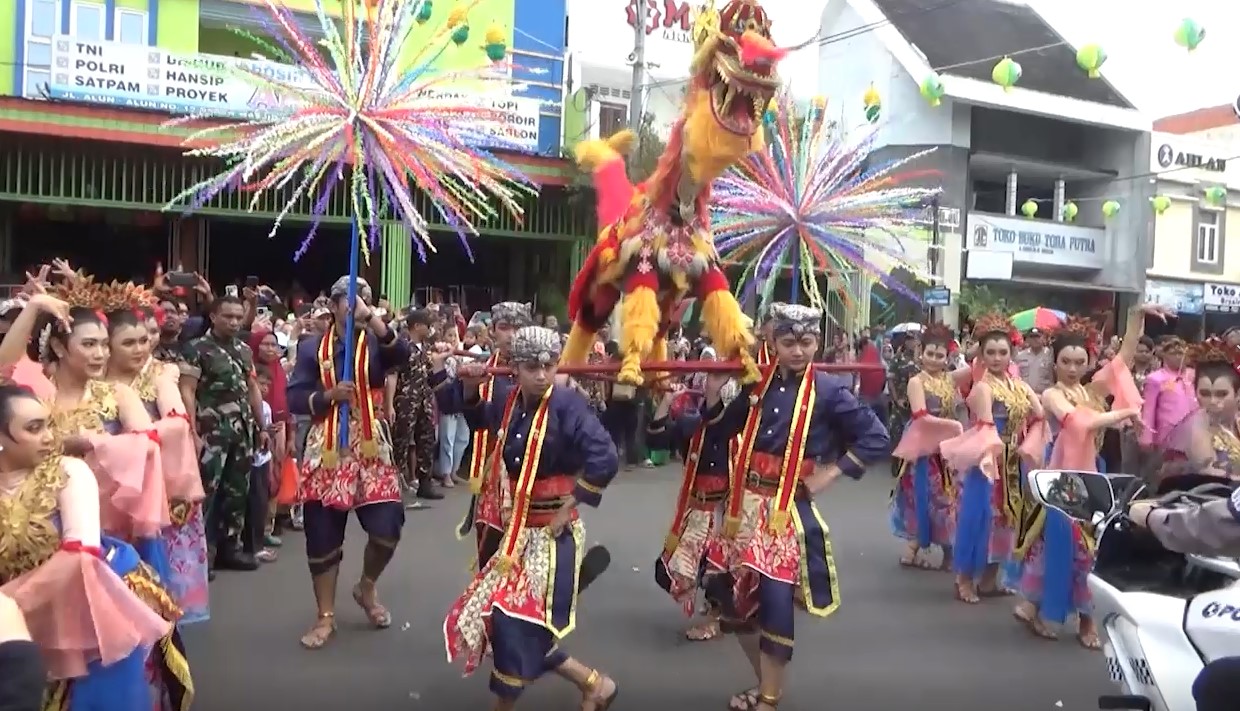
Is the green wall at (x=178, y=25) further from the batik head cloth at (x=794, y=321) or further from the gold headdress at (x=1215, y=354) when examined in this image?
the gold headdress at (x=1215, y=354)

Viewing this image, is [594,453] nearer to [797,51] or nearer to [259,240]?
[797,51]

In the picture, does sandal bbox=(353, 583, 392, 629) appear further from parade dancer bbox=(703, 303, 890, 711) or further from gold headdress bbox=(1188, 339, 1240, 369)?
gold headdress bbox=(1188, 339, 1240, 369)

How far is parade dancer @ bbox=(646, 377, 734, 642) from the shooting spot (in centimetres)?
481

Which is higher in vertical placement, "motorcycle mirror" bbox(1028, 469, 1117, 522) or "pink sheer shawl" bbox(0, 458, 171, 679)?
"motorcycle mirror" bbox(1028, 469, 1117, 522)

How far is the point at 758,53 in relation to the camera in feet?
12.5

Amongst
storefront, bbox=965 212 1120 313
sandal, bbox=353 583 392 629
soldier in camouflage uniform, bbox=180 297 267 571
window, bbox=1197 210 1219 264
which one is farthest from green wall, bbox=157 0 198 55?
window, bbox=1197 210 1219 264

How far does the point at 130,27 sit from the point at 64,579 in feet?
40.1

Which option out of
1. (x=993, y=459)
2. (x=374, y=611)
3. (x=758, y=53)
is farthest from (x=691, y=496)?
(x=758, y=53)

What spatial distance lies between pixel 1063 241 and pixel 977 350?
52.4 ft

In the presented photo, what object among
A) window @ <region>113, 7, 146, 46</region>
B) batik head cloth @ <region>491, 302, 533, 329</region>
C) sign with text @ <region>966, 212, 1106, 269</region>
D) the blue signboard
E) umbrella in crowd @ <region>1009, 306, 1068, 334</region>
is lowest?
batik head cloth @ <region>491, 302, 533, 329</region>

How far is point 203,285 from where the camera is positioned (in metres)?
5.93

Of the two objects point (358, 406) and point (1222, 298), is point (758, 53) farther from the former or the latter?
point (1222, 298)

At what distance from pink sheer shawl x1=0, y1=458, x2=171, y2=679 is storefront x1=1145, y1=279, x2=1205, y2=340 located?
21120 mm

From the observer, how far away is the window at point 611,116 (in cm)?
1579
